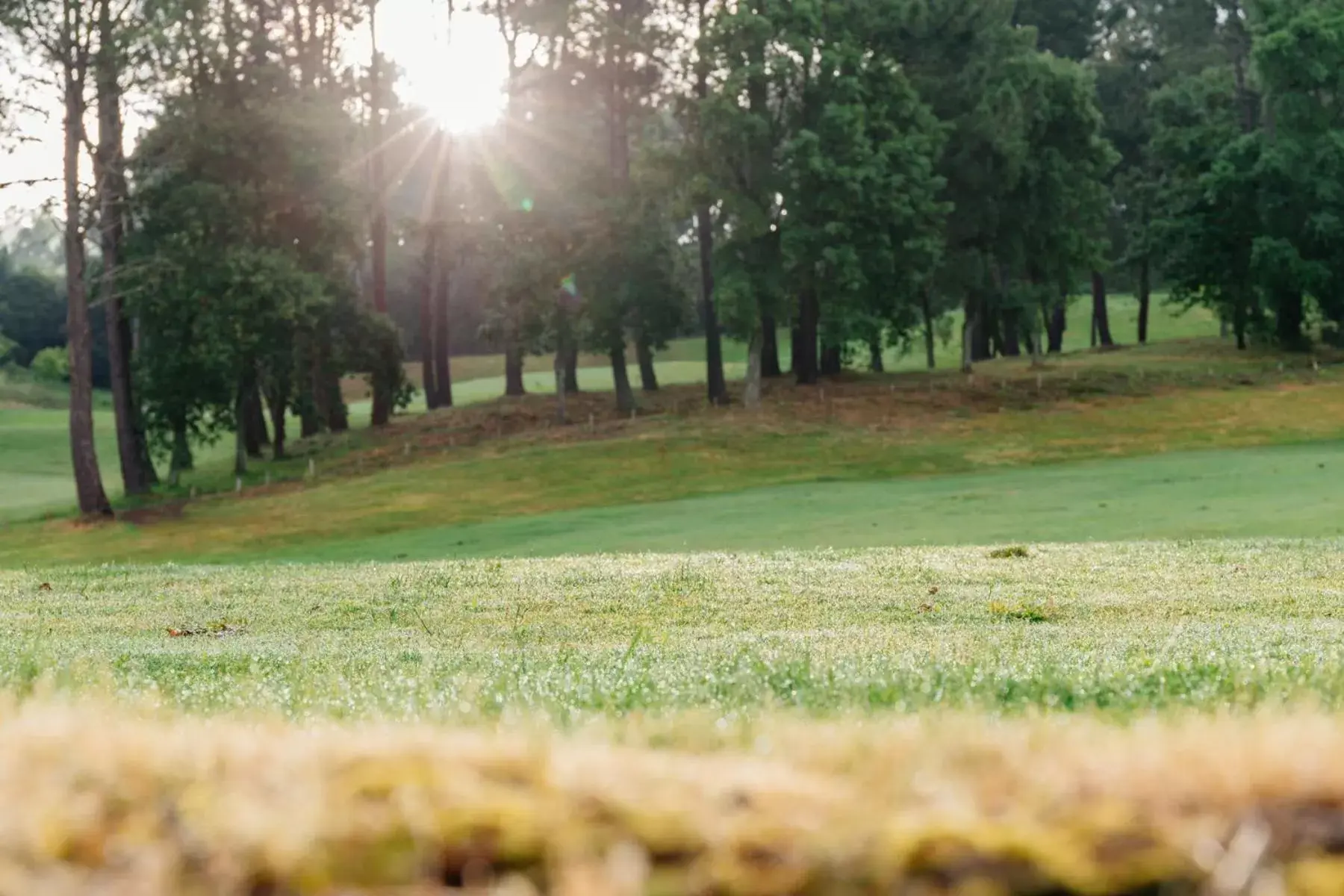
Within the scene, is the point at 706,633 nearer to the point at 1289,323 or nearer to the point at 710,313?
the point at 710,313

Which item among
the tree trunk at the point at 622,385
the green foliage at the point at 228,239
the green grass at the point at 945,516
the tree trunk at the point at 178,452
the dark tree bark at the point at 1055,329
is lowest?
the green grass at the point at 945,516

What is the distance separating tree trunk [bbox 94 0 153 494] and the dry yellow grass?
47.5 metres

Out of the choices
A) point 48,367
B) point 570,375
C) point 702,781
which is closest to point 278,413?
point 570,375

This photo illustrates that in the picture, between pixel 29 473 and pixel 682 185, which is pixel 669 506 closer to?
pixel 682 185

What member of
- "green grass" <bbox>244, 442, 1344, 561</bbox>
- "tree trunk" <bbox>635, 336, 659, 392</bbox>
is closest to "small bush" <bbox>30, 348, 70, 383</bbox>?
"tree trunk" <bbox>635, 336, 659, 392</bbox>

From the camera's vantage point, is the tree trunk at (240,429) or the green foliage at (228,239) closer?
the green foliage at (228,239)

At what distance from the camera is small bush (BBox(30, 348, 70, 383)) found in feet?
347

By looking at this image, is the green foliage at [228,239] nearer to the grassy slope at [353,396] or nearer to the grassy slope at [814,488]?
the grassy slope at [814,488]

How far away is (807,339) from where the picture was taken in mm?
70562

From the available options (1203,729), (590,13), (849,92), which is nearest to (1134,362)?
(849,92)

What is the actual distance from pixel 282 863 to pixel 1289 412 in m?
66.9

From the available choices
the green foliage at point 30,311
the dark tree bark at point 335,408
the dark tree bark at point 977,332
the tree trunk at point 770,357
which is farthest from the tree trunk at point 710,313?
the green foliage at point 30,311

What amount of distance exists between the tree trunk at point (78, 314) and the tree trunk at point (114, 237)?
88 cm

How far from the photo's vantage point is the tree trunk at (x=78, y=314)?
154ft
